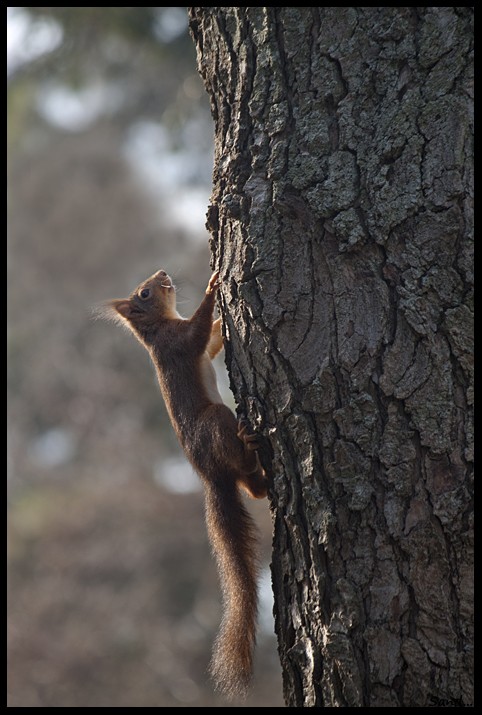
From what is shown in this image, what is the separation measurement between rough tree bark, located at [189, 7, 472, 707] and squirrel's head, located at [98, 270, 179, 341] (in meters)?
1.42

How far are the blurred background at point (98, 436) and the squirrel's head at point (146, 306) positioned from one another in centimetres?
529

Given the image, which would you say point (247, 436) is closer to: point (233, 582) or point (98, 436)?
point (233, 582)

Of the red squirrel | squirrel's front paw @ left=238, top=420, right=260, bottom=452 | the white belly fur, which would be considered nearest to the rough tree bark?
squirrel's front paw @ left=238, top=420, right=260, bottom=452

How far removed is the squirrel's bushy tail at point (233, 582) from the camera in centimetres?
262

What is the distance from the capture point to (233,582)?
9.21 ft

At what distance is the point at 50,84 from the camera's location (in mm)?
9117

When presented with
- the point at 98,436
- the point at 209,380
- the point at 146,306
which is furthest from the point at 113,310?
the point at 98,436

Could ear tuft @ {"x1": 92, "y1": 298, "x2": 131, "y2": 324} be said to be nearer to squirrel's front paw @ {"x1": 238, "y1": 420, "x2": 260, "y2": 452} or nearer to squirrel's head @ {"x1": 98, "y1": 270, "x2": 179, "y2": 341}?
squirrel's head @ {"x1": 98, "y1": 270, "x2": 179, "y2": 341}

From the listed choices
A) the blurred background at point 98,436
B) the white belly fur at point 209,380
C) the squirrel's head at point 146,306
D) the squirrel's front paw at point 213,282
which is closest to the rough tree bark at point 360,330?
the squirrel's front paw at point 213,282

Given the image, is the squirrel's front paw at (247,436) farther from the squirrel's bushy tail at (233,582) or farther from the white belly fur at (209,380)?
the white belly fur at (209,380)

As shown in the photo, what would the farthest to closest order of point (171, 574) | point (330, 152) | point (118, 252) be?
point (118, 252)
point (171, 574)
point (330, 152)
